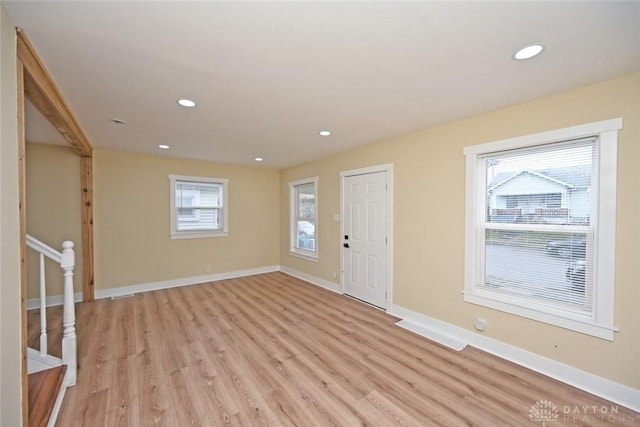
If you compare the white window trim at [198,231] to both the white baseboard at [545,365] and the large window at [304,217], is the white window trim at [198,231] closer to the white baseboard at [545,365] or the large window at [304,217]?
the large window at [304,217]

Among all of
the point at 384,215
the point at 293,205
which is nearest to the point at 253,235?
the point at 293,205

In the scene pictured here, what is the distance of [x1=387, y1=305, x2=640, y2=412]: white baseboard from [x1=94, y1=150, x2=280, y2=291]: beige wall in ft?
13.2

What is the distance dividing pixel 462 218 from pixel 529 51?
169 cm

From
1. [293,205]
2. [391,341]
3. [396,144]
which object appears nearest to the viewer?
[391,341]

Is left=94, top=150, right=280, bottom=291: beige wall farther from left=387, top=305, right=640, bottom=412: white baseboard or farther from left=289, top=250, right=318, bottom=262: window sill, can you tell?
left=387, top=305, right=640, bottom=412: white baseboard

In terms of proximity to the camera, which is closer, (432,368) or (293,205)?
(432,368)

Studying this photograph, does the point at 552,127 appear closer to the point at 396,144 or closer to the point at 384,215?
the point at 396,144

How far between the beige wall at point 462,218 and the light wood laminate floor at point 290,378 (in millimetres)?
328

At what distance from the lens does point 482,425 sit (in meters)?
1.76

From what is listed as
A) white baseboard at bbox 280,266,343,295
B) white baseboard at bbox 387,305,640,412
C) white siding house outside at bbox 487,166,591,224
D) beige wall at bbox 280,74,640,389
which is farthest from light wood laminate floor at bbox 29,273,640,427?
white siding house outside at bbox 487,166,591,224

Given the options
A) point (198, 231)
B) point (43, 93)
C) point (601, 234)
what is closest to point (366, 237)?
point (601, 234)

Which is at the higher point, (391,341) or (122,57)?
(122,57)

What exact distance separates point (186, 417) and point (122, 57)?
8.20 feet

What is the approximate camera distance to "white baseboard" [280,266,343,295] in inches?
187
